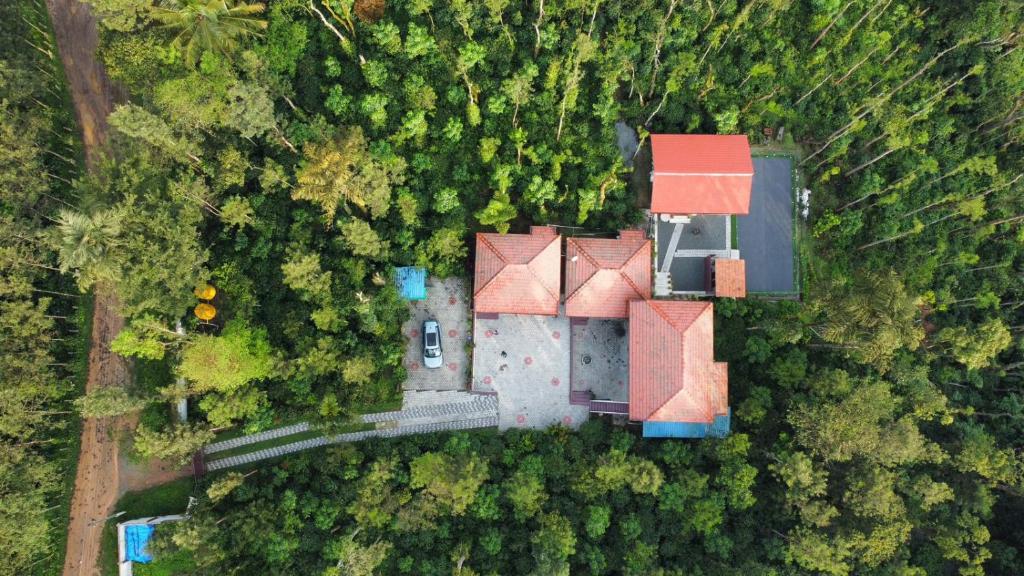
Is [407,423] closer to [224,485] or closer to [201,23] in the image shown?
[224,485]

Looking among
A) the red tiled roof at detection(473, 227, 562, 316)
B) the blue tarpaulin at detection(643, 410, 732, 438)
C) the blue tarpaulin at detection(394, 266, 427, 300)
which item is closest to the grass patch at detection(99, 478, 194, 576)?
the blue tarpaulin at detection(394, 266, 427, 300)

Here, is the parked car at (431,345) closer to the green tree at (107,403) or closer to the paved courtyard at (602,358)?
the paved courtyard at (602,358)

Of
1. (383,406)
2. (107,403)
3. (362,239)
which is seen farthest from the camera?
(383,406)

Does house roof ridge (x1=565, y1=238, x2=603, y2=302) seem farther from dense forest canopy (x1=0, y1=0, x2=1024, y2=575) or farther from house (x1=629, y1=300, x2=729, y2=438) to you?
house (x1=629, y1=300, x2=729, y2=438)

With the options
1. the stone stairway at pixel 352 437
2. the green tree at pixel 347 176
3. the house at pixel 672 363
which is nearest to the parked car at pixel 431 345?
the stone stairway at pixel 352 437

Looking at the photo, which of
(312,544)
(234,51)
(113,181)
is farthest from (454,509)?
(234,51)

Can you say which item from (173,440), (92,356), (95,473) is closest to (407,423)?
(173,440)
